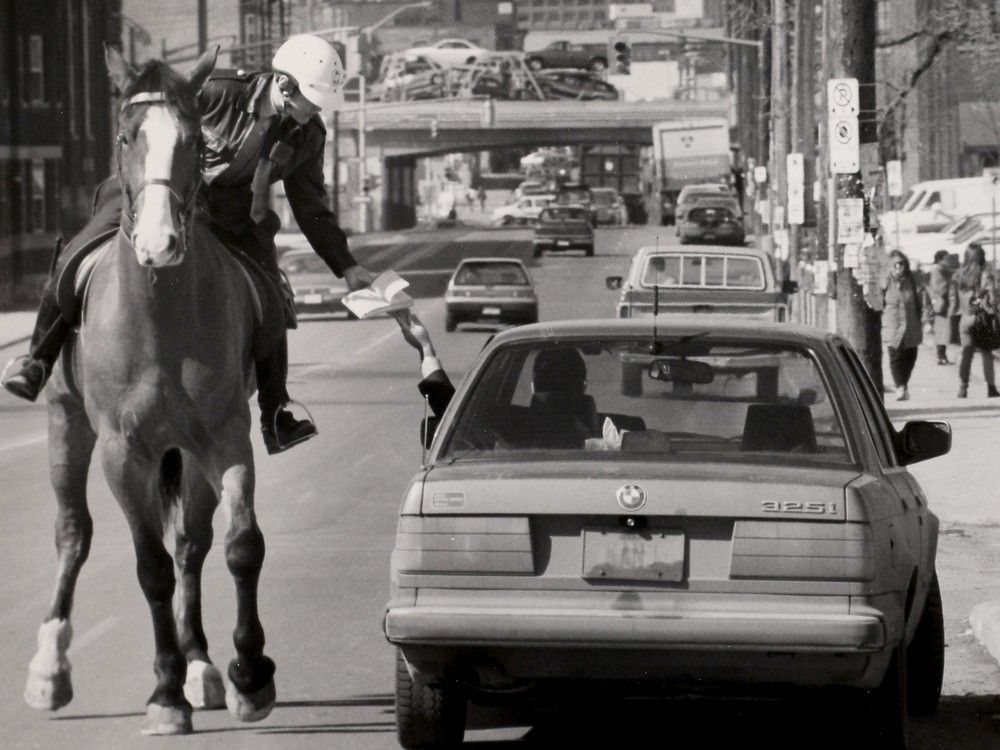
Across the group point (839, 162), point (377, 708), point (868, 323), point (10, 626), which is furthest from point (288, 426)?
point (868, 323)

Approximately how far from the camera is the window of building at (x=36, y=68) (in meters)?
58.0

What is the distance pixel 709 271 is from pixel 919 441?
61.9 feet

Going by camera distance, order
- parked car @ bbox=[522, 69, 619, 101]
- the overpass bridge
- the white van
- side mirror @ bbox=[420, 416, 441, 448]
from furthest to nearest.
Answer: parked car @ bbox=[522, 69, 619, 101] → the overpass bridge → the white van → side mirror @ bbox=[420, 416, 441, 448]

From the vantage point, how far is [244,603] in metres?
8.38

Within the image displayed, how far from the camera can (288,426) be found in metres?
9.44

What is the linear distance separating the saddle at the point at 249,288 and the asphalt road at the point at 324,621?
1.52m

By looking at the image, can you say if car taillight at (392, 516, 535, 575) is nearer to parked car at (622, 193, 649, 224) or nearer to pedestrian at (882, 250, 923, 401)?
pedestrian at (882, 250, 923, 401)

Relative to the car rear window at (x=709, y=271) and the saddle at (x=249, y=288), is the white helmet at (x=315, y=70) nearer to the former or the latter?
the saddle at (x=249, y=288)

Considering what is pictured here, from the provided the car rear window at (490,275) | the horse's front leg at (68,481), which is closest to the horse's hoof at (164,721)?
the horse's front leg at (68,481)

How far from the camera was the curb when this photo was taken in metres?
10.1

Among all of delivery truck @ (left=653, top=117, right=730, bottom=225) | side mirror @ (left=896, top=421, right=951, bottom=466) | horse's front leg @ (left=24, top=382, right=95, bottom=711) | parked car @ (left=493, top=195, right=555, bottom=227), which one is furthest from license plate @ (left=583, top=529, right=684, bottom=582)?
parked car @ (left=493, top=195, right=555, bottom=227)

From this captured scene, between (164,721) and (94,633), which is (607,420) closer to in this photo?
(164,721)

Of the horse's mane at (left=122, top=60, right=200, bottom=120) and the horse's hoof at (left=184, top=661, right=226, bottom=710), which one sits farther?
the horse's hoof at (left=184, top=661, right=226, bottom=710)

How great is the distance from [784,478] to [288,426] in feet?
9.70
